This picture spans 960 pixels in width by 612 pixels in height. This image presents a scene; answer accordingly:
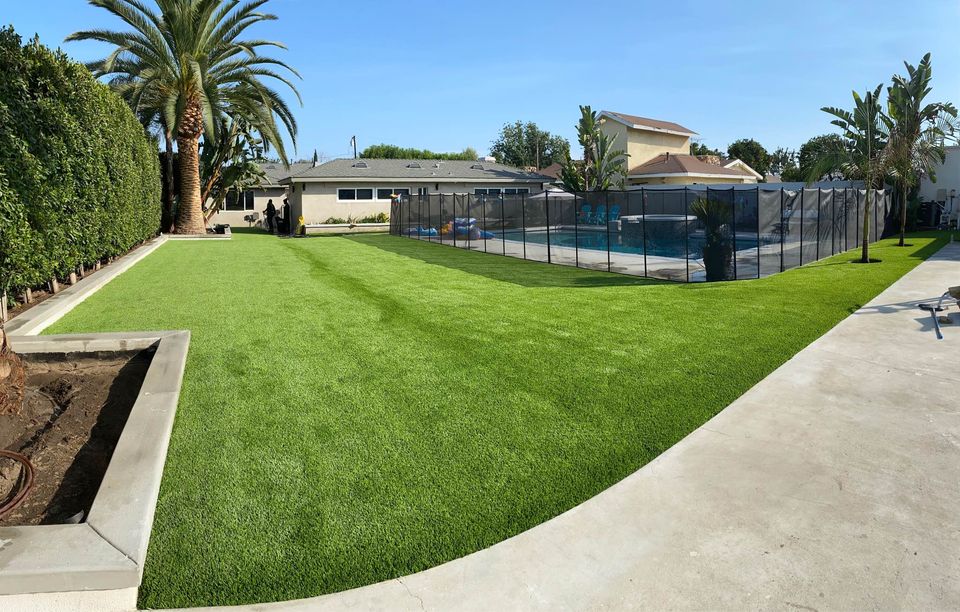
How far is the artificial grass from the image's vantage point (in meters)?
3.16

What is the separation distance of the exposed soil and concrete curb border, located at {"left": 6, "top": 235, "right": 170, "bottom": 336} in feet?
4.97

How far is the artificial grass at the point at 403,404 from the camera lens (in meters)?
3.16

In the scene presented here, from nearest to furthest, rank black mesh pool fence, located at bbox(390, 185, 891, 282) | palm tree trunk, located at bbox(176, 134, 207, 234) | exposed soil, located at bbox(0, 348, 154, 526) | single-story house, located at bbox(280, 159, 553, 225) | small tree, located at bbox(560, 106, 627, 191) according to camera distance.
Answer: exposed soil, located at bbox(0, 348, 154, 526) < black mesh pool fence, located at bbox(390, 185, 891, 282) < palm tree trunk, located at bbox(176, 134, 207, 234) < single-story house, located at bbox(280, 159, 553, 225) < small tree, located at bbox(560, 106, 627, 191)

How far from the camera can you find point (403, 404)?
16.4 feet

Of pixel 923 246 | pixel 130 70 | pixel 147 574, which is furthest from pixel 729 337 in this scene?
pixel 130 70

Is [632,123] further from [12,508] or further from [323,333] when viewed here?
[12,508]

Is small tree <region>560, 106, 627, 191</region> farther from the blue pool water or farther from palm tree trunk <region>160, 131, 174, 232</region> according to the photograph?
palm tree trunk <region>160, 131, 174, 232</region>

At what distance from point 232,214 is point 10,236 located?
98.8 feet

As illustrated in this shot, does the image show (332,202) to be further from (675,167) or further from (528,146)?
(528,146)

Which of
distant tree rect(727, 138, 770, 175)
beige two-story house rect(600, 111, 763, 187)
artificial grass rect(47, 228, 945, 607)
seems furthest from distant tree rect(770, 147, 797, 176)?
artificial grass rect(47, 228, 945, 607)

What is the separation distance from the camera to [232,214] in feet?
114

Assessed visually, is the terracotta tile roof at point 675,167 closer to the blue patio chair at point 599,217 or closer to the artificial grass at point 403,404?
the blue patio chair at point 599,217

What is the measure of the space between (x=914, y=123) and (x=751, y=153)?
191 feet

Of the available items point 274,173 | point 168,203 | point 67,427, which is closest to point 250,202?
point 274,173
